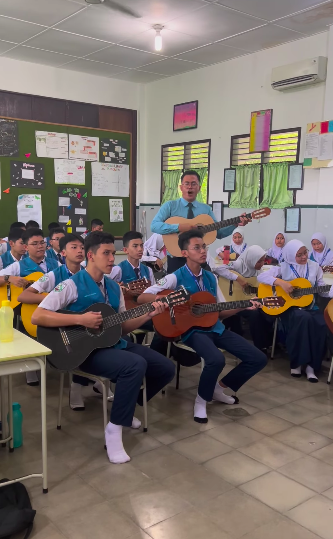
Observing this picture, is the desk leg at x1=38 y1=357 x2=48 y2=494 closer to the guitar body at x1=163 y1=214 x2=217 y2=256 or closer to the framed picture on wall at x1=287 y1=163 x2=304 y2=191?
the guitar body at x1=163 y1=214 x2=217 y2=256

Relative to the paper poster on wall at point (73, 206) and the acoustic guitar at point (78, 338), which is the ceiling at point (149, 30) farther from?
the acoustic guitar at point (78, 338)

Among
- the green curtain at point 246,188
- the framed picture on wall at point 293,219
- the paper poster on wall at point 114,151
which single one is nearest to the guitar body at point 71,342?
the framed picture on wall at point 293,219

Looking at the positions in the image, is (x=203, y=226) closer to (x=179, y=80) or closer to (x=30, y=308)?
(x=30, y=308)

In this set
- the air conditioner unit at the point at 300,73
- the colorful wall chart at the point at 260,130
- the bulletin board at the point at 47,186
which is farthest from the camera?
the bulletin board at the point at 47,186

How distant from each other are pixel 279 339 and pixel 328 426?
5.26 feet

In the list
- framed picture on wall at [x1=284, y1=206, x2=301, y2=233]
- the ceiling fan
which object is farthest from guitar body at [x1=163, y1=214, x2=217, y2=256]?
the ceiling fan

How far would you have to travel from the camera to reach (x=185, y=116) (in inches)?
281

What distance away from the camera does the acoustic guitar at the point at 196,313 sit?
3217 mm

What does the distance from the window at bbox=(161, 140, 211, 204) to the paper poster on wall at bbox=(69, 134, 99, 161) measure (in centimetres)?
105

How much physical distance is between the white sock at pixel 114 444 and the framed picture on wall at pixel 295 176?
4019 mm

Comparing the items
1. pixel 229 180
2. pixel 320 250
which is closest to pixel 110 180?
pixel 229 180

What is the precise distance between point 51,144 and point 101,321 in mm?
4910

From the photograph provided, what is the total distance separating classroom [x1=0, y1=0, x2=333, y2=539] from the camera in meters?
2.35

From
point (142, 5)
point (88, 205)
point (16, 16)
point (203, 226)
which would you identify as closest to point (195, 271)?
point (203, 226)
